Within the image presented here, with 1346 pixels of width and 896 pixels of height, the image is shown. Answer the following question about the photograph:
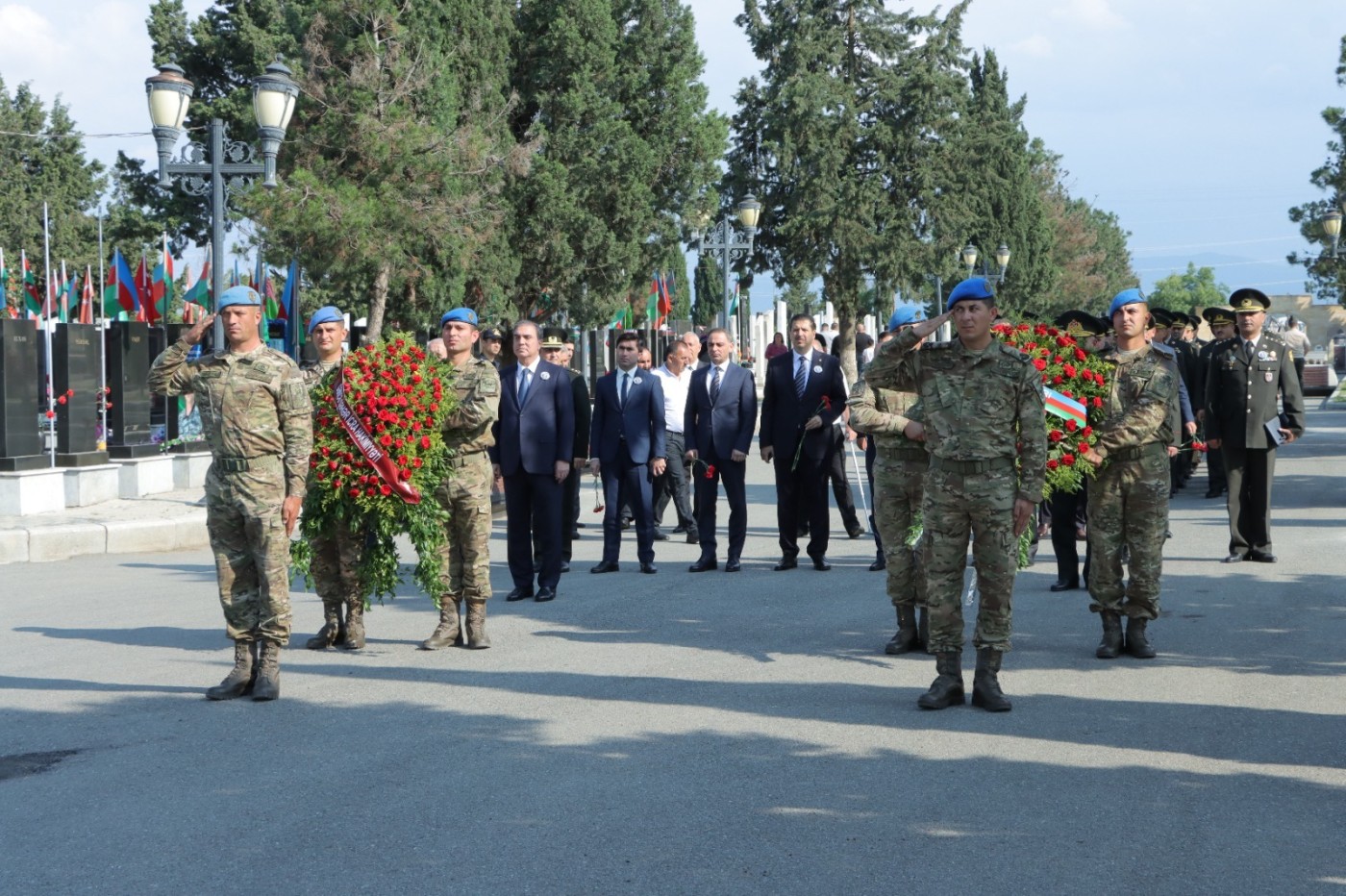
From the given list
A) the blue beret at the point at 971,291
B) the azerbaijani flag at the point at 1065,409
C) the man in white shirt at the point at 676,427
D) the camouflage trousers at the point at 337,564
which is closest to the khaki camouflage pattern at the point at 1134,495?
the azerbaijani flag at the point at 1065,409

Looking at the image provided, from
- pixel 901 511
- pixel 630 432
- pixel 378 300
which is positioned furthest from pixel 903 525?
pixel 378 300

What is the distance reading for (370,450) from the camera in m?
8.82

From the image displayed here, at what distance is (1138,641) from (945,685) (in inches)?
71.8

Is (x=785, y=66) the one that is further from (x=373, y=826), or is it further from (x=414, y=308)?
(x=373, y=826)

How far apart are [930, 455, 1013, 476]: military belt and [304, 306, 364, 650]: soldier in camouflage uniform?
3.80 m

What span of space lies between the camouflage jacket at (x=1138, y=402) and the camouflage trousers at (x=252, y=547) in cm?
469

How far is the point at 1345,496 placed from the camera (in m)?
17.8

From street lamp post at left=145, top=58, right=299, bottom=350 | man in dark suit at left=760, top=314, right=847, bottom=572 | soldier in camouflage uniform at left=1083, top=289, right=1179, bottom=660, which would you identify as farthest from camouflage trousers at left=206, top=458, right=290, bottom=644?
street lamp post at left=145, top=58, right=299, bottom=350

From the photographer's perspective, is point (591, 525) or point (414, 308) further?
point (414, 308)

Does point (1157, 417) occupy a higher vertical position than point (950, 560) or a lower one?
higher

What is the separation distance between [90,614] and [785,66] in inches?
2088

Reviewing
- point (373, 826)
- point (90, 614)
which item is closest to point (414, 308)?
point (90, 614)

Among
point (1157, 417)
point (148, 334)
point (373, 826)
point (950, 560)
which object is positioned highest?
point (148, 334)

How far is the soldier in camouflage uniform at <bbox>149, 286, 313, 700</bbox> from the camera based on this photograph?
779 centimetres
